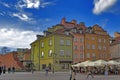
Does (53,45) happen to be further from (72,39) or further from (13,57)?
(13,57)

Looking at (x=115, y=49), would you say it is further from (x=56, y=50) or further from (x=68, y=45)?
(x=56, y=50)

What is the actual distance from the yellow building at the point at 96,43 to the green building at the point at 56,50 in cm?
821

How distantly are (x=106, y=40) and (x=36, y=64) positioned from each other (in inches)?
976

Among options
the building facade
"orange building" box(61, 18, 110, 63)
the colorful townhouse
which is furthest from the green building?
the building facade

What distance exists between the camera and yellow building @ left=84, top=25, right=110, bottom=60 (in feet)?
261

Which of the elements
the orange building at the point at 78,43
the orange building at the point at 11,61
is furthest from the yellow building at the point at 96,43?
the orange building at the point at 11,61

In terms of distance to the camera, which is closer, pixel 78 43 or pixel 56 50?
pixel 56 50

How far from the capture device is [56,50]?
6956 cm

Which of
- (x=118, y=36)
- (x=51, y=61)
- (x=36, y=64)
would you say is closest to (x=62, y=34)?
(x=51, y=61)

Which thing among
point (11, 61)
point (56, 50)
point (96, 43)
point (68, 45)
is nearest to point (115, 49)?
point (96, 43)

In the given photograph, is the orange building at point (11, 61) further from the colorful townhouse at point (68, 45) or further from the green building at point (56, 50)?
the green building at point (56, 50)

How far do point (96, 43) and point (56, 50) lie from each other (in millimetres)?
17573

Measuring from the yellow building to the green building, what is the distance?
26.9 feet

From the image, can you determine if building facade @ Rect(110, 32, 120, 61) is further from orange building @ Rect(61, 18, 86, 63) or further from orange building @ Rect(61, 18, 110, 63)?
orange building @ Rect(61, 18, 86, 63)
